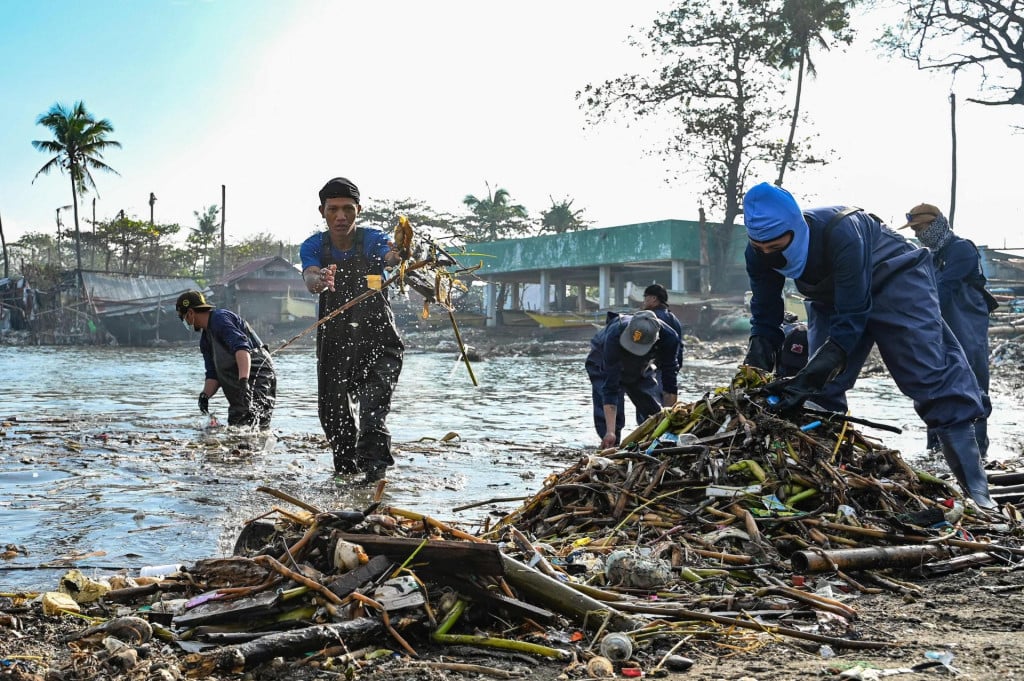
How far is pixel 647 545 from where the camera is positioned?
10.9 ft

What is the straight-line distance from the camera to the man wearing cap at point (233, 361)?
782 centimetres

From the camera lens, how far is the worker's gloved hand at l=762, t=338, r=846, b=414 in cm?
383

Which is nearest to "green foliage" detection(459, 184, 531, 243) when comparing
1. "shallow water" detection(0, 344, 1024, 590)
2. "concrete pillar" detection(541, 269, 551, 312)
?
"concrete pillar" detection(541, 269, 551, 312)

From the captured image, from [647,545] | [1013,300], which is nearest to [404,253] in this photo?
[647,545]

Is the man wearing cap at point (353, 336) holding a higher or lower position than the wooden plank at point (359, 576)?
higher

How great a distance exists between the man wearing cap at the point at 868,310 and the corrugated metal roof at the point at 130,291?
39850 mm


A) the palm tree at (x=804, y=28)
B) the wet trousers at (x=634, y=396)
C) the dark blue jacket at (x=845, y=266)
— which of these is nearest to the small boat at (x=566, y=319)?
the palm tree at (x=804, y=28)

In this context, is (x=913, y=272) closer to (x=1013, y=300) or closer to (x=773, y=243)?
(x=773, y=243)

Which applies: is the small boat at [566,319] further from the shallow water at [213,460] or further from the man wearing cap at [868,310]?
the man wearing cap at [868,310]

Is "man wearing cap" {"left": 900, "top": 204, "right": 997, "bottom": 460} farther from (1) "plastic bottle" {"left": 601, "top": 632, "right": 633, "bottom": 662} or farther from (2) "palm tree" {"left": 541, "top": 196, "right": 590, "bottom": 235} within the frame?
(2) "palm tree" {"left": 541, "top": 196, "right": 590, "bottom": 235}

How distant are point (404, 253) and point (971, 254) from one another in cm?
408

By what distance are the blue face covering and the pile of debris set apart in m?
0.72

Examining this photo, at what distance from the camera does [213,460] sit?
6.71m

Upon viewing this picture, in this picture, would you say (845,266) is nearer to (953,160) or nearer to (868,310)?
(868,310)
